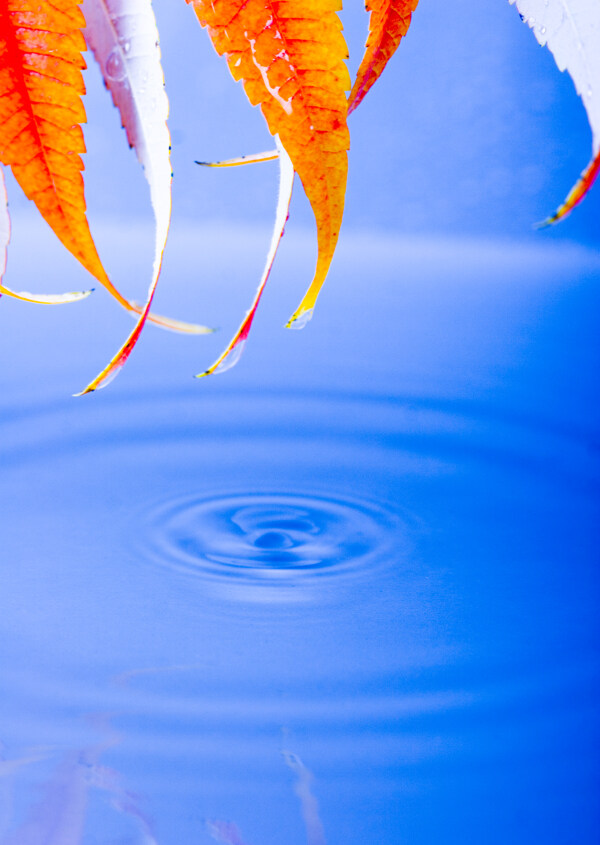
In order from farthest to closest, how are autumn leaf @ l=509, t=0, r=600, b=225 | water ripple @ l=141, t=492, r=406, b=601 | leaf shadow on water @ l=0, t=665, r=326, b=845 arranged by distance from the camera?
water ripple @ l=141, t=492, r=406, b=601 < leaf shadow on water @ l=0, t=665, r=326, b=845 < autumn leaf @ l=509, t=0, r=600, b=225

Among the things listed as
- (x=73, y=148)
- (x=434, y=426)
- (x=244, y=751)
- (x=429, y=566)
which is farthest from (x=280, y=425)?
(x=73, y=148)

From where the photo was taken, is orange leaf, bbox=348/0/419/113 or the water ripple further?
the water ripple

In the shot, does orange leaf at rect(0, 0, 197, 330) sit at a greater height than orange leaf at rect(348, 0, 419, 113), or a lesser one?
lesser

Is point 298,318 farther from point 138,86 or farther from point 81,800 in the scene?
point 81,800

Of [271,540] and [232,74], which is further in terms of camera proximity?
[271,540]

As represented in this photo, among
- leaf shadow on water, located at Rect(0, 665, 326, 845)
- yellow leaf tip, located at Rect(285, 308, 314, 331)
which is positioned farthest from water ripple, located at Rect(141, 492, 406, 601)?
yellow leaf tip, located at Rect(285, 308, 314, 331)

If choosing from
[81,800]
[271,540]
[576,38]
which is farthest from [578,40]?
[271,540]

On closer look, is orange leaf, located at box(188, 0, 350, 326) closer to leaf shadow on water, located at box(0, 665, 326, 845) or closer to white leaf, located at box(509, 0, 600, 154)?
white leaf, located at box(509, 0, 600, 154)

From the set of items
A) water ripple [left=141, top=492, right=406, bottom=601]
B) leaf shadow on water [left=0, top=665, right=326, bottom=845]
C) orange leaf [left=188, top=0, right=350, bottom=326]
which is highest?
water ripple [left=141, top=492, right=406, bottom=601]

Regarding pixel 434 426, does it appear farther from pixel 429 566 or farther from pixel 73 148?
pixel 73 148
